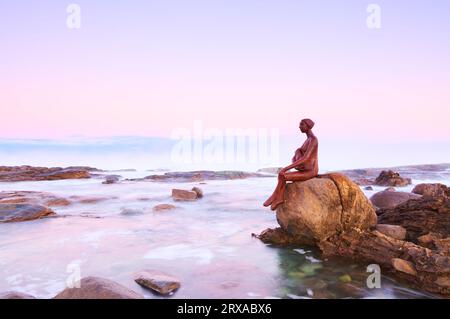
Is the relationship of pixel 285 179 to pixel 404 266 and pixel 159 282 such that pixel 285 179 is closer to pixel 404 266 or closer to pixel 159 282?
pixel 404 266

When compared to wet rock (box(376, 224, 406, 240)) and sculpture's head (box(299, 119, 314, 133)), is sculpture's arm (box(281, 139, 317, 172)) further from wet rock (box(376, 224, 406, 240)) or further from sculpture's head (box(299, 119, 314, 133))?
wet rock (box(376, 224, 406, 240))

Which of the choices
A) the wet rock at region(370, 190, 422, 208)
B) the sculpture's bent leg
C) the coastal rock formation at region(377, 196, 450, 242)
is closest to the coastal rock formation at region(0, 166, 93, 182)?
the wet rock at region(370, 190, 422, 208)

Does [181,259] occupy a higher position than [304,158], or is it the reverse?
[304,158]

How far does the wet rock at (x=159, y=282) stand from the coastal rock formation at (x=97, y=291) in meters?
0.82

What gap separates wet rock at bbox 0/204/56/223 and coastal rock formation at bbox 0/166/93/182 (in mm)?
22254

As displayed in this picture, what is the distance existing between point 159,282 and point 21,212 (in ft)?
31.8

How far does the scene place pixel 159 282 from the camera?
6.74 metres

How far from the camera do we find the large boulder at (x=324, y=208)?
9219 millimetres

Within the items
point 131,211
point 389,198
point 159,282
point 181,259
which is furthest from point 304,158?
point 131,211

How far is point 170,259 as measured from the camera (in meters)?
8.91

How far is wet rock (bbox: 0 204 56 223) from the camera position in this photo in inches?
530

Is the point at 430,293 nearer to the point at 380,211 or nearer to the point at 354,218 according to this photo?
→ the point at 354,218

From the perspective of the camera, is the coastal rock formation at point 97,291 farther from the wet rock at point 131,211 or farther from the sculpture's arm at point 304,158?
the wet rock at point 131,211
